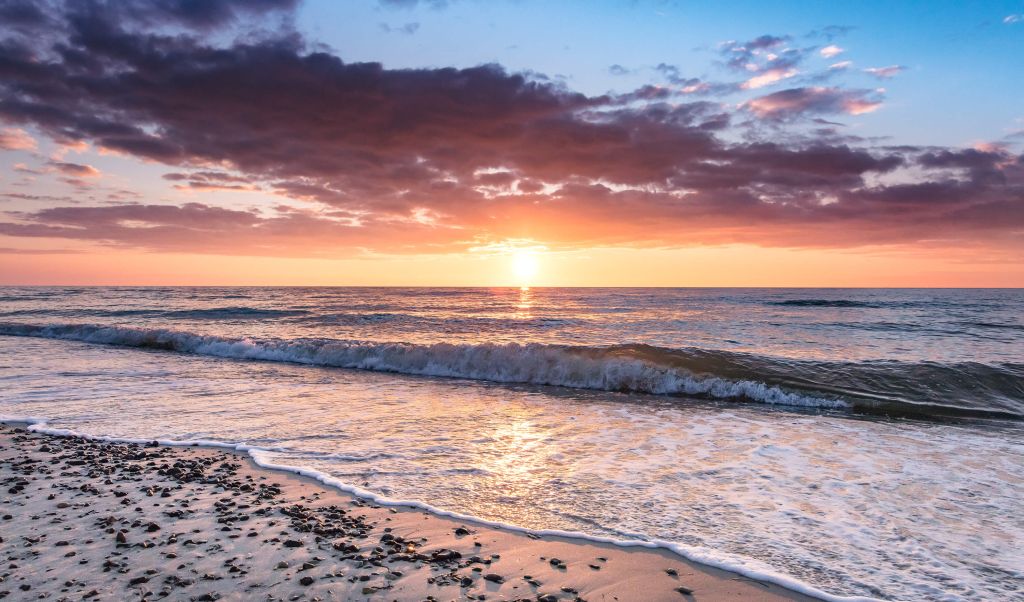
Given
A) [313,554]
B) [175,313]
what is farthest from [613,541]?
[175,313]

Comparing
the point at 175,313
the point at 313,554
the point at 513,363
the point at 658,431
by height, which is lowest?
the point at 658,431

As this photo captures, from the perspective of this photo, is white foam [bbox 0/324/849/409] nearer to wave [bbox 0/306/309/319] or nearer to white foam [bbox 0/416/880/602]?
white foam [bbox 0/416/880/602]

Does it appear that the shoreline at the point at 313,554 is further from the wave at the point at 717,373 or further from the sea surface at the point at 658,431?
the wave at the point at 717,373

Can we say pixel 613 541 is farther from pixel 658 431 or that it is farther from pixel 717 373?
pixel 717 373

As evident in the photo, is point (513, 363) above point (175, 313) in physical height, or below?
below

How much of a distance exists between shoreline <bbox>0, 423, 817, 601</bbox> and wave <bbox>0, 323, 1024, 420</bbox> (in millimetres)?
10328

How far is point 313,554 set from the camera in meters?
4.77

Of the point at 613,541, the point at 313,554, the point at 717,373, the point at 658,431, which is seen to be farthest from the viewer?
the point at 717,373

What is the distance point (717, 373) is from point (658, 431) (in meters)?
6.26

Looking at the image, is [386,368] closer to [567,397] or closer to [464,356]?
[464,356]

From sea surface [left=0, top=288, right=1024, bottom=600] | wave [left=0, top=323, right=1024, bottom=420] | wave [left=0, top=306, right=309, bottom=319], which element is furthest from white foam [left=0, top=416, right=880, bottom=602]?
wave [left=0, top=306, right=309, bottom=319]

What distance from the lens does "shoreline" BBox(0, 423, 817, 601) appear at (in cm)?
419

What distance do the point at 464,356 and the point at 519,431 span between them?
921cm

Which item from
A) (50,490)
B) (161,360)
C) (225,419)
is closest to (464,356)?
(225,419)
